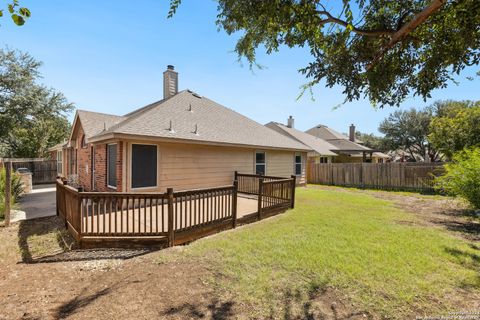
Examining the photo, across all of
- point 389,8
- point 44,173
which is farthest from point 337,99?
point 44,173

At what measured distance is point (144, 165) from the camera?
8500 millimetres

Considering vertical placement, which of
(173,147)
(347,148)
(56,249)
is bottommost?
(56,249)

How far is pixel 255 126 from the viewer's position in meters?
15.6

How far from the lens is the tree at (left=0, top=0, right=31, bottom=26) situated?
2057 millimetres

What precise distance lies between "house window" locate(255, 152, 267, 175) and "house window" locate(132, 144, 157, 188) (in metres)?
6.09

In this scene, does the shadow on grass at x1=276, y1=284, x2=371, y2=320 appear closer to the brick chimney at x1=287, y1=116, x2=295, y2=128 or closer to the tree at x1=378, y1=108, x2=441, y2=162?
the brick chimney at x1=287, y1=116, x2=295, y2=128

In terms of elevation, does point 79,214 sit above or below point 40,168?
below

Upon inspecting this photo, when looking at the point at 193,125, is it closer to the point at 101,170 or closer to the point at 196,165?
the point at 196,165

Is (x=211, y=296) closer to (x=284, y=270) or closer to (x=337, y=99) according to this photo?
(x=284, y=270)

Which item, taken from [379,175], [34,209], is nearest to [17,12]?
[34,209]

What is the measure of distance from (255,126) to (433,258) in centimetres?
1213

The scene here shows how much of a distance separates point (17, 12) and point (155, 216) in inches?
198

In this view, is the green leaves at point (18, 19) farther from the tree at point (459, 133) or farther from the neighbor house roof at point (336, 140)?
the neighbor house roof at point (336, 140)

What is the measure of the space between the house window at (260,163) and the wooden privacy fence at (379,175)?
23.9ft
